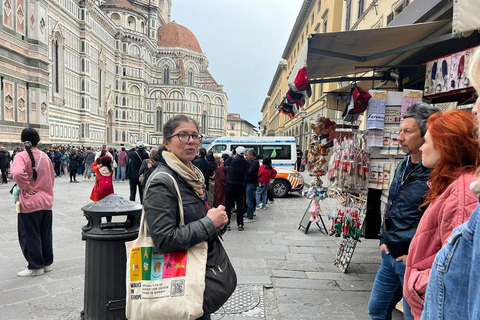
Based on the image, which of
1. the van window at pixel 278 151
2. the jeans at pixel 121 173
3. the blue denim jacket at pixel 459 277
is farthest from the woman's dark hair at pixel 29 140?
the jeans at pixel 121 173

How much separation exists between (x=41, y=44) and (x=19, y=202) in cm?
2284

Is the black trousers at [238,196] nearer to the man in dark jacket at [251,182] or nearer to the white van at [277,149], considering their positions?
the man in dark jacket at [251,182]

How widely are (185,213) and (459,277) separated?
4.31 feet

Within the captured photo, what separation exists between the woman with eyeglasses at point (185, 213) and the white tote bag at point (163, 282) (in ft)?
A: 0.22

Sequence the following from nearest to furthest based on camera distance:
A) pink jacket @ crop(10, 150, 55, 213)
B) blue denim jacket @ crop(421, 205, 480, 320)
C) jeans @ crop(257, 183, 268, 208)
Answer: blue denim jacket @ crop(421, 205, 480, 320)
pink jacket @ crop(10, 150, 55, 213)
jeans @ crop(257, 183, 268, 208)

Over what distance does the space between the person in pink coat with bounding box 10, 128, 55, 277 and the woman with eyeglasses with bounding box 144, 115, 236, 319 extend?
118 inches

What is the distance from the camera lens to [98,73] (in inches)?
1884

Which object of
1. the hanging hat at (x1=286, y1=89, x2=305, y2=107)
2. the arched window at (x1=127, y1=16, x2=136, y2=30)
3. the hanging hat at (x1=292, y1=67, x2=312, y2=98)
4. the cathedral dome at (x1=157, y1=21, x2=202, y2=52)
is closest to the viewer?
the hanging hat at (x1=292, y1=67, x2=312, y2=98)

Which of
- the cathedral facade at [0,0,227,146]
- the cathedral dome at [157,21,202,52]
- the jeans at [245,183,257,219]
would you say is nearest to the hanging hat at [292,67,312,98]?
the jeans at [245,183,257,219]

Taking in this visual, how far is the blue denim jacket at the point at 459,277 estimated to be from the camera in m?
0.78

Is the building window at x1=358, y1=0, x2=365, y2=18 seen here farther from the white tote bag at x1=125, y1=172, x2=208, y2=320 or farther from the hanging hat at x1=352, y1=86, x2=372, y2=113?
the white tote bag at x1=125, y1=172, x2=208, y2=320

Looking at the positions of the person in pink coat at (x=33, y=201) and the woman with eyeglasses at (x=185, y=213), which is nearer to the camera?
the woman with eyeglasses at (x=185, y=213)

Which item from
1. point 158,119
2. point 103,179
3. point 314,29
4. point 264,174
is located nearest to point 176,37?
point 158,119

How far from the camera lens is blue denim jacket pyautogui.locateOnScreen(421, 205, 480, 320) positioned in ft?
2.56
